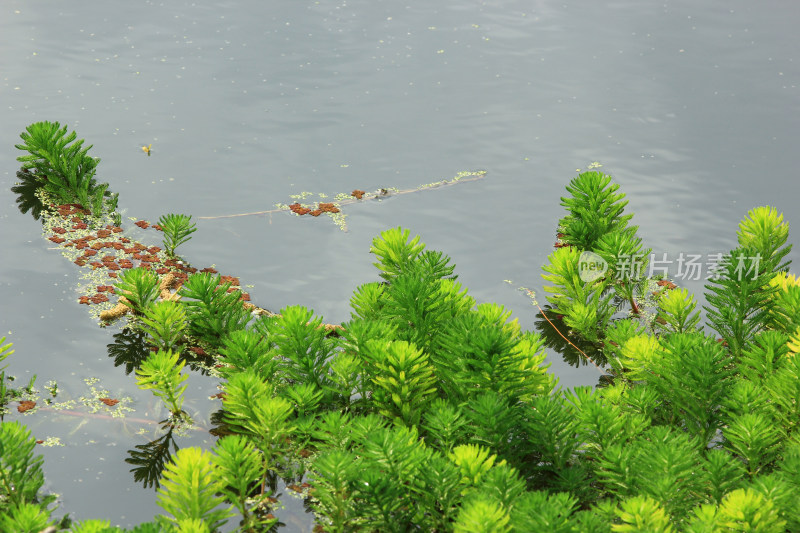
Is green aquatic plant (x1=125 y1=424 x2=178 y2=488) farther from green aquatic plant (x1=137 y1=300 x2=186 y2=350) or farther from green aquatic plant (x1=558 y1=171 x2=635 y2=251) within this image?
green aquatic plant (x1=558 y1=171 x2=635 y2=251)

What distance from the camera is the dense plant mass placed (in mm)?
3846

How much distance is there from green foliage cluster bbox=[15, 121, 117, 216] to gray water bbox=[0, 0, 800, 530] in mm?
284

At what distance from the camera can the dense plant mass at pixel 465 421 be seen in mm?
3846


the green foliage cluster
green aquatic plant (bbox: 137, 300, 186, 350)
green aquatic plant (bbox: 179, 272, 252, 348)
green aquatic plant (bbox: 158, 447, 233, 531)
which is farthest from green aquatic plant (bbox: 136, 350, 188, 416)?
the green foliage cluster

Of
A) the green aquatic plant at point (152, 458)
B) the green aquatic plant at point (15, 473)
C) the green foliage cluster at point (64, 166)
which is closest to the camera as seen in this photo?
the green aquatic plant at point (15, 473)

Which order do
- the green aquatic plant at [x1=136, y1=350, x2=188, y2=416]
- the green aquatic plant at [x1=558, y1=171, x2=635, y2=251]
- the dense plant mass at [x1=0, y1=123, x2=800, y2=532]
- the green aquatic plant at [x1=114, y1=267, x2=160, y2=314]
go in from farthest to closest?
the green aquatic plant at [x1=558, y1=171, x2=635, y2=251] → the green aquatic plant at [x1=114, y1=267, x2=160, y2=314] → the green aquatic plant at [x1=136, y1=350, x2=188, y2=416] → the dense plant mass at [x1=0, y1=123, x2=800, y2=532]

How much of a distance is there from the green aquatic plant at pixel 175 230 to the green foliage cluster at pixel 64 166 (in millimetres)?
831

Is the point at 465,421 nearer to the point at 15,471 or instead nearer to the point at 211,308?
the point at 211,308

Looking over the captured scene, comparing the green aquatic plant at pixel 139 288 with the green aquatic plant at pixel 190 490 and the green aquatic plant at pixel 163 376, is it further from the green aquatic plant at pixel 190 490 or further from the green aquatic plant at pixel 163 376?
the green aquatic plant at pixel 190 490

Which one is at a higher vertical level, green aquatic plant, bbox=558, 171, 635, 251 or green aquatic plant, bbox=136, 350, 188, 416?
green aquatic plant, bbox=558, 171, 635, 251

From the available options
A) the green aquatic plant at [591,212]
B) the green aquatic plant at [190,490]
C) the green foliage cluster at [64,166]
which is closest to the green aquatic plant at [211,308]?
the green aquatic plant at [190,490]

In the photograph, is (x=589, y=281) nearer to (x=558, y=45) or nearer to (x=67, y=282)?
(x=67, y=282)

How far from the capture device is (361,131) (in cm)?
863

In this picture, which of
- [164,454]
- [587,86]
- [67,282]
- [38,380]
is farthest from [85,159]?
[587,86]
